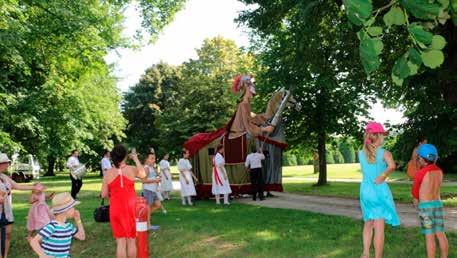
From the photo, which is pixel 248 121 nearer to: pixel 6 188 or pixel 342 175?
pixel 6 188

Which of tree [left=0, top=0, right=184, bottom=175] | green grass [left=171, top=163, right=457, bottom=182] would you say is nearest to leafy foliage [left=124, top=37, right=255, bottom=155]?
green grass [left=171, top=163, right=457, bottom=182]

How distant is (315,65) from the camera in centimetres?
1532

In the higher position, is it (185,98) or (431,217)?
(185,98)

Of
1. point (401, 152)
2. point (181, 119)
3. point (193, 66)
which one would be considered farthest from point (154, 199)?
point (193, 66)

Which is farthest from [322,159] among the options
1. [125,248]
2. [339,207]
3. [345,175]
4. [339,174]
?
[125,248]

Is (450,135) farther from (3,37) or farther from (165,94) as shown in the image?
(165,94)

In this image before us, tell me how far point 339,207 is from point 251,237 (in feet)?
20.4

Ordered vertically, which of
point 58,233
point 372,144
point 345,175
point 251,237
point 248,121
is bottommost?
point 251,237

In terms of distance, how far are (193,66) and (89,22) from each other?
38.3 metres

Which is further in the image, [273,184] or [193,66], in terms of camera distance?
[193,66]

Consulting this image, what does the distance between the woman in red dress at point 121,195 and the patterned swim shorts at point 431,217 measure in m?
4.18

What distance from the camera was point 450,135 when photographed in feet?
43.2

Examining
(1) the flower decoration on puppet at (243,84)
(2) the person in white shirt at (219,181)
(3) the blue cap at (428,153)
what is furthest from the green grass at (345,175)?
(3) the blue cap at (428,153)

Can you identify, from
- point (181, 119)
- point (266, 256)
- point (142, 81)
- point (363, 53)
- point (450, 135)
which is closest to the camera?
point (363, 53)
